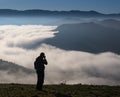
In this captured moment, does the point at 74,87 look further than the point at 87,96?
Yes

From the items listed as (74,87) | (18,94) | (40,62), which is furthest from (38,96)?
(74,87)

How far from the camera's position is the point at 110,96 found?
30.0 meters

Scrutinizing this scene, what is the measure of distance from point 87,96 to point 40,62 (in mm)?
4034

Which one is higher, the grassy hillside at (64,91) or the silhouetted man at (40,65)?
the silhouetted man at (40,65)

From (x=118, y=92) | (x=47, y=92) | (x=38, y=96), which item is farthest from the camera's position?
(x=118, y=92)

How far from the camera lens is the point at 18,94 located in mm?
28672

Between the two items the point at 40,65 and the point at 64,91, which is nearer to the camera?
the point at 40,65

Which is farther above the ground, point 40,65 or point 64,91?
point 40,65

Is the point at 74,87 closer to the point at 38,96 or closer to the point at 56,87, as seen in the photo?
the point at 56,87

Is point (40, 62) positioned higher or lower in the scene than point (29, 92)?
higher

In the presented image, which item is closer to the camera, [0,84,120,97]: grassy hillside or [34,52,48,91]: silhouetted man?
[0,84,120,97]: grassy hillside

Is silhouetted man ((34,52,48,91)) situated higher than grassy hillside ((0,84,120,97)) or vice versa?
silhouetted man ((34,52,48,91))

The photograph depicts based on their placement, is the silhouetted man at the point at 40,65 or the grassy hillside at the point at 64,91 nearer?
the grassy hillside at the point at 64,91

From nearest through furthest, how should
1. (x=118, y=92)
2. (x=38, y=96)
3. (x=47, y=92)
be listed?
(x=38, y=96)
(x=47, y=92)
(x=118, y=92)
